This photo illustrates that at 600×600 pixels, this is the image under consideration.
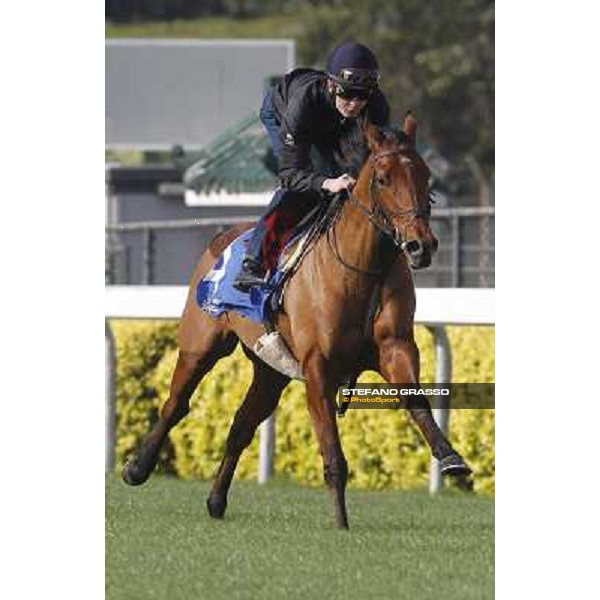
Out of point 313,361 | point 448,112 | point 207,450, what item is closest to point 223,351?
point 313,361

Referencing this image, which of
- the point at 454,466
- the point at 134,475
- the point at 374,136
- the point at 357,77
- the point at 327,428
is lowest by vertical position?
the point at 134,475

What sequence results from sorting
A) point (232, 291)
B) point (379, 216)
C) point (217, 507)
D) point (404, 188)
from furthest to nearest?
1. point (217, 507)
2. point (232, 291)
3. point (379, 216)
4. point (404, 188)

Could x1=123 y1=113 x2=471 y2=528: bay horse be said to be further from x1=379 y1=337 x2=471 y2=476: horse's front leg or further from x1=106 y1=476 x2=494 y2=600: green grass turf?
x1=106 y1=476 x2=494 y2=600: green grass turf

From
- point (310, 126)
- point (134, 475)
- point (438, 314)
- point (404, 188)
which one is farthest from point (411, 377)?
point (438, 314)

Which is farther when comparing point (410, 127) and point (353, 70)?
point (353, 70)

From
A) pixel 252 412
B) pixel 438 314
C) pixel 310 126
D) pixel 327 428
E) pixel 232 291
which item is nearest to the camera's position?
pixel 327 428

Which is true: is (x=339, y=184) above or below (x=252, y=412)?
above

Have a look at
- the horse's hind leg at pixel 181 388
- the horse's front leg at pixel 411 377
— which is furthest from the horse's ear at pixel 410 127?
the horse's hind leg at pixel 181 388

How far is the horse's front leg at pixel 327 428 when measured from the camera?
8.37 meters

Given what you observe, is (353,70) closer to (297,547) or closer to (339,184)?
(339,184)

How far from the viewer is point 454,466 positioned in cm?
799

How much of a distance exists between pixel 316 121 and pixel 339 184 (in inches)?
14.9
